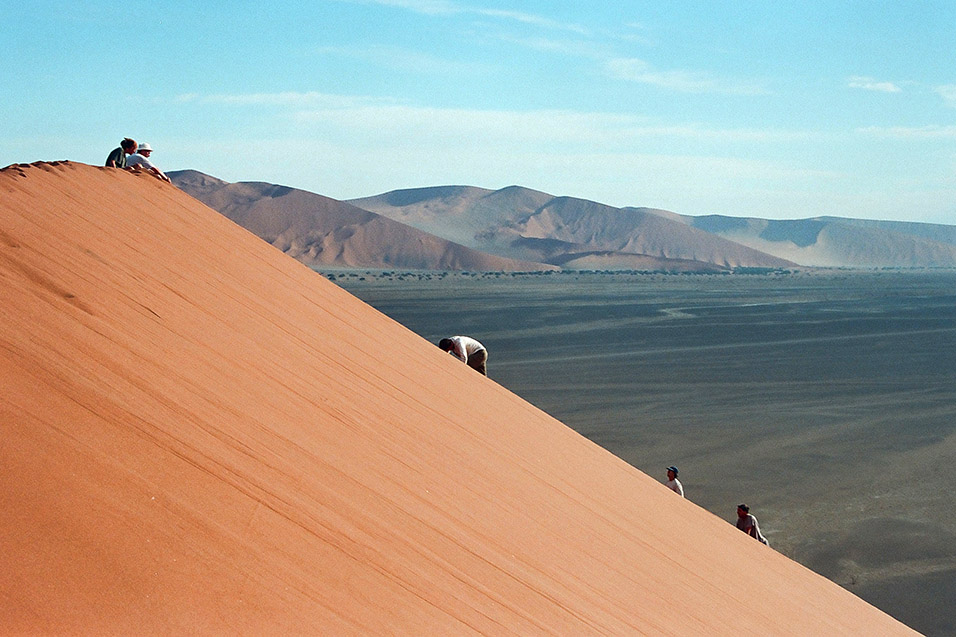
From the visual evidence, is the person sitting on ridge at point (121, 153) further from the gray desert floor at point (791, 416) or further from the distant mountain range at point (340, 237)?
the distant mountain range at point (340, 237)

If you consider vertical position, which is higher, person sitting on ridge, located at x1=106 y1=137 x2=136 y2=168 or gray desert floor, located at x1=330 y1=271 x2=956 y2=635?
person sitting on ridge, located at x1=106 y1=137 x2=136 y2=168

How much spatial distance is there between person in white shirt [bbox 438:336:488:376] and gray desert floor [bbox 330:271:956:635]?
14.5 ft

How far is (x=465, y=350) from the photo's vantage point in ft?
25.6

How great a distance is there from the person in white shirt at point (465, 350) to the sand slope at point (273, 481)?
3.44ft

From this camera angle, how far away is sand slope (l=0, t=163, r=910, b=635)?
285cm

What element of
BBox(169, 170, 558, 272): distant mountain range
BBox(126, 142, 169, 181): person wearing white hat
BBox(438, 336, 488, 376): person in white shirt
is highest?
BBox(126, 142, 169, 181): person wearing white hat

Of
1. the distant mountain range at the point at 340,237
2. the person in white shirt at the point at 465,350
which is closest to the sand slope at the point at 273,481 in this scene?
the person in white shirt at the point at 465,350

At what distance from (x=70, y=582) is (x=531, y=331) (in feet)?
102

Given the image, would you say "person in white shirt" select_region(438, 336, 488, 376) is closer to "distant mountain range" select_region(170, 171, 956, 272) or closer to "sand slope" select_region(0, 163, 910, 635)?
"sand slope" select_region(0, 163, 910, 635)

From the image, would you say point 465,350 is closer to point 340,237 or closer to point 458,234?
point 340,237

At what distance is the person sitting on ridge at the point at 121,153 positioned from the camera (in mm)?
7703

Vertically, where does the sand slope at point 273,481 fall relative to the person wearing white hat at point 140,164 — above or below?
below

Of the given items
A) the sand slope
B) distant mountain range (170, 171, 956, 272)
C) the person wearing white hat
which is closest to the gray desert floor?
the sand slope

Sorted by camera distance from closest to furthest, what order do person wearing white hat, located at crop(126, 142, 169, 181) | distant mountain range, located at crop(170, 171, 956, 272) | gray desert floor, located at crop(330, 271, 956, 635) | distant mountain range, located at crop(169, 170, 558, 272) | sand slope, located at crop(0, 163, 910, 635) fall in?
1. sand slope, located at crop(0, 163, 910, 635)
2. person wearing white hat, located at crop(126, 142, 169, 181)
3. gray desert floor, located at crop(330, 271, 956, 635)
4. distant mountain range, located at crop(169, 170, 558, 272)
5. distant mountain range, located at crop(170, 171, 956, 272)
